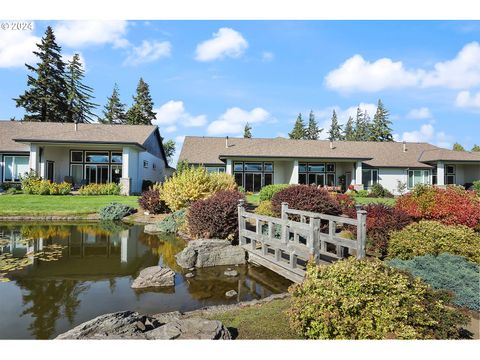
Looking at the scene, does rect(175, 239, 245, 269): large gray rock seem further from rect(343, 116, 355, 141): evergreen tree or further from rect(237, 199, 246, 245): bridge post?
rect(343, 116, 355, 141): evergreen tree

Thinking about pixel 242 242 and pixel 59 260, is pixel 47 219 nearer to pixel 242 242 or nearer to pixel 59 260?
pixel 59 260

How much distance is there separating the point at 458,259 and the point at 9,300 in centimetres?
847

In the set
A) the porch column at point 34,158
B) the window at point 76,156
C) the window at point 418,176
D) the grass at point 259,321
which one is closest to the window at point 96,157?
the window at point 76,156

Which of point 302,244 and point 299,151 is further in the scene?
point 299,151

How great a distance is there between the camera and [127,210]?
17062 mm

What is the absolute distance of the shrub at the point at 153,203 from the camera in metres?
16.8

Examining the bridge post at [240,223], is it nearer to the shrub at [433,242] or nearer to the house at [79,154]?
the shrub at [433,242]

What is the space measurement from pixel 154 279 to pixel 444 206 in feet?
27.6

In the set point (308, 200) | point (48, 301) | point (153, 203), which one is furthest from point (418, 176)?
point (48, 301)

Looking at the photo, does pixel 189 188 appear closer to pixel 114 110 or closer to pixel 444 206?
pixel 444 206

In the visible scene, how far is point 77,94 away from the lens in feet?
154

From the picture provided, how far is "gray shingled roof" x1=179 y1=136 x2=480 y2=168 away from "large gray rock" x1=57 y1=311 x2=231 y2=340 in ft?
74.4

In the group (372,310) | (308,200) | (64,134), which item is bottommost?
(372,310)

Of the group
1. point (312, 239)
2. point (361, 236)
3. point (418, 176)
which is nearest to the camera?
point (361, 236)
